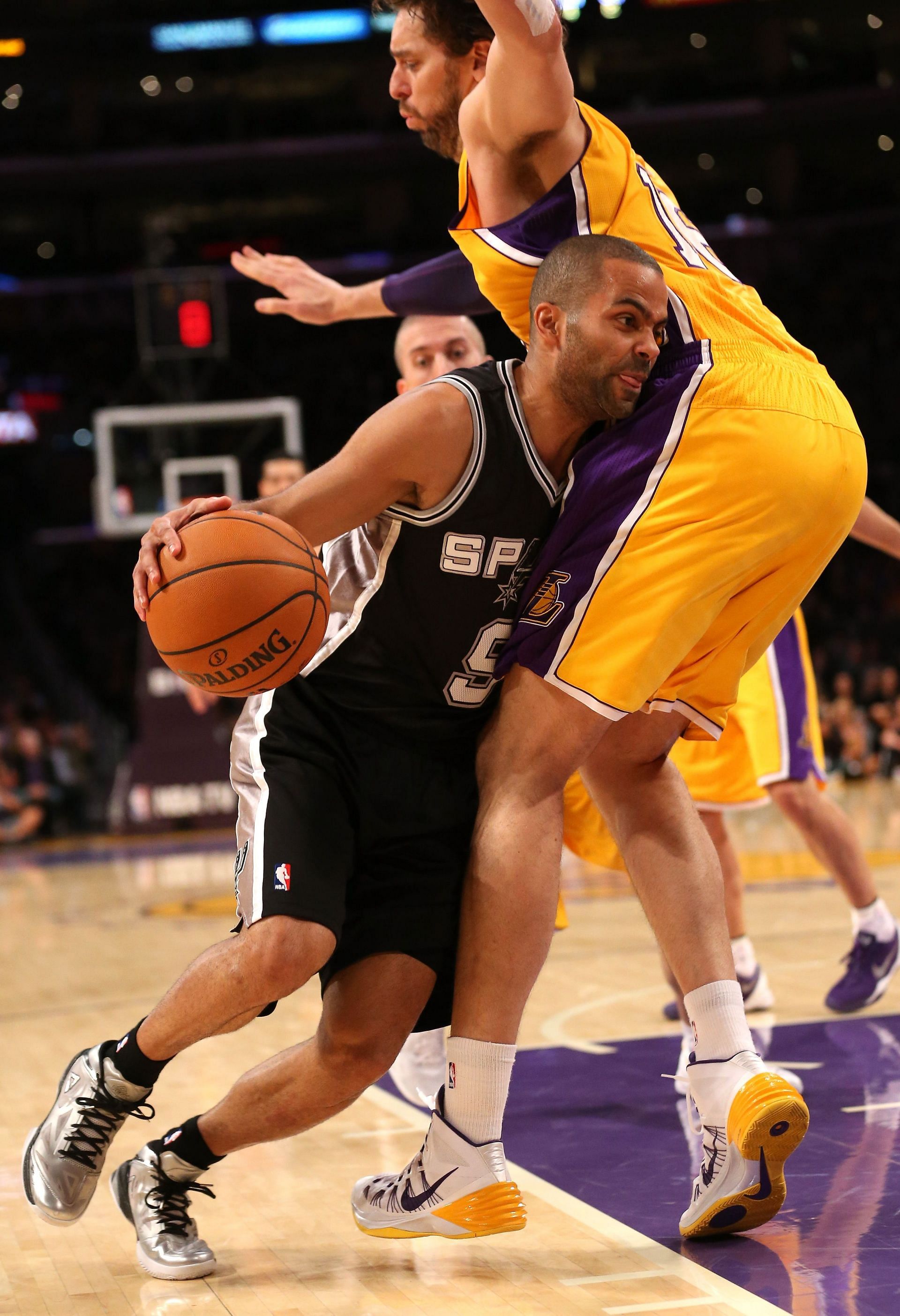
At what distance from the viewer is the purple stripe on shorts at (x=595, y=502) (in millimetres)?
2916

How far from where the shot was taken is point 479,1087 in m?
2.89

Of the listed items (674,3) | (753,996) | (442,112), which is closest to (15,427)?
(674,3)

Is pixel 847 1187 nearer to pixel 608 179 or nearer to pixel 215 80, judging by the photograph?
pixel 608 179

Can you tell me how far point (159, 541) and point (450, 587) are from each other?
620mm

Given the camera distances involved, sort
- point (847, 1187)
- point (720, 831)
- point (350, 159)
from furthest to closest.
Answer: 1. point (350, 159)
2. point (720, 831)
3. point (847, 1187)

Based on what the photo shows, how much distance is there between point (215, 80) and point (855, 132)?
34.3ft

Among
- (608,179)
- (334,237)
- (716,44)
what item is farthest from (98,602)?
(608,179)

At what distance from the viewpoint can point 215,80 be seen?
24891mm

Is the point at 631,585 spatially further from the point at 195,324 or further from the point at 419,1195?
the point at 195,324

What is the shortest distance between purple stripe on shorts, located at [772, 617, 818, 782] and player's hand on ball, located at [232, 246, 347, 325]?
195 cm

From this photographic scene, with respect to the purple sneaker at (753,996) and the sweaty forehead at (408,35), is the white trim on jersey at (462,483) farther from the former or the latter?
the purple sneaker at (753,996)

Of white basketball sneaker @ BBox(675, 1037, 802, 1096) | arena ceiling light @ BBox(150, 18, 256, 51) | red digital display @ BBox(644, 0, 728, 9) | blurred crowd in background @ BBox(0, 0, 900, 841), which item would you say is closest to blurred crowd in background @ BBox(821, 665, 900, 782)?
blurred crowd in background @ BBox(0, 0, 900, 841)

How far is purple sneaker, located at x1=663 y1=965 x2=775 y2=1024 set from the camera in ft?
16.5

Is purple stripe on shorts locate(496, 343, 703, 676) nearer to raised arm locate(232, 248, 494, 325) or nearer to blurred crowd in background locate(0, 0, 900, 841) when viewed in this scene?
raised arm locate(232, 248, 494, 325)
